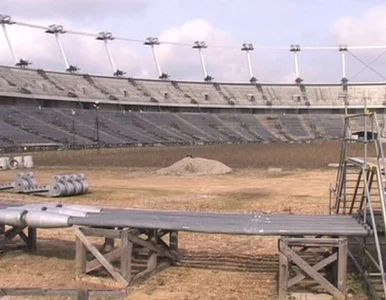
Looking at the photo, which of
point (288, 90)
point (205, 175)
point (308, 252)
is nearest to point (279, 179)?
point (205, 175)

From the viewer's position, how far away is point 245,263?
37.5 feet

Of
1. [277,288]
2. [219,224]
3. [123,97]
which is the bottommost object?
[277,288]

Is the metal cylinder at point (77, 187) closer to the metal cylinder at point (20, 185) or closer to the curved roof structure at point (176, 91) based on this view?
the metal cylinder at point (20, 185)

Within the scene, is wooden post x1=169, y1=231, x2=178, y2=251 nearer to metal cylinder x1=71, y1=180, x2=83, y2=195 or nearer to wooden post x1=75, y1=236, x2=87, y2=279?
wooden post x1=75, y1=236, x2=87, y2=279

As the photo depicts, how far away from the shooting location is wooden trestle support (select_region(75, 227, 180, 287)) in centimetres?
993

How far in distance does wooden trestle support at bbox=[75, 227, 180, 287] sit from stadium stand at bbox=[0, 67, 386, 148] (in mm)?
57098

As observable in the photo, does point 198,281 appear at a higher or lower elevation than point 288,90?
lower

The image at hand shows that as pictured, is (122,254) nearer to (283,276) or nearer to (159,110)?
(283,276)

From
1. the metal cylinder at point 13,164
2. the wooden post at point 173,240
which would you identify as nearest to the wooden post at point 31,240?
the wooden post at point 173,240

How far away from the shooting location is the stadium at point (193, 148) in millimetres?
10656

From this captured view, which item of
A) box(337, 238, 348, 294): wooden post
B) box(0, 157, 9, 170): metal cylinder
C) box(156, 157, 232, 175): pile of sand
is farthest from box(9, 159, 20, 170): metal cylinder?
box(337, 238, 348, 294): wooden post

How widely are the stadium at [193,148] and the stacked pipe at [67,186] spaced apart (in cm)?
89

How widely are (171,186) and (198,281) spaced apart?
16.9 metres

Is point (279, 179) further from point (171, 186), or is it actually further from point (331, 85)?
point (331, 85)
